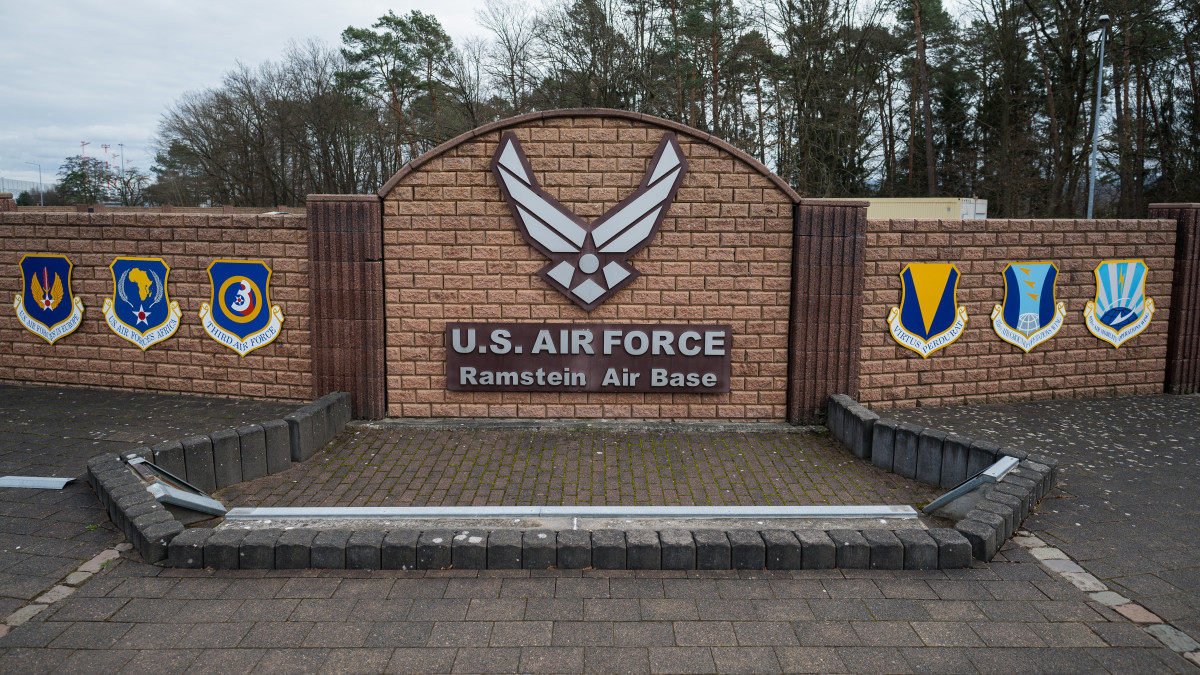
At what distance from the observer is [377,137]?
35219mm

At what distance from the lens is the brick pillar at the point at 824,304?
838 cm

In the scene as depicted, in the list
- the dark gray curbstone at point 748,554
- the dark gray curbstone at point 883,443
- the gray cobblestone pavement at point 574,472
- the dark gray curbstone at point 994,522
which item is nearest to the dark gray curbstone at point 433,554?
the gray cobblestone pavement at point 574,472

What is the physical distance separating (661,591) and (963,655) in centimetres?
166

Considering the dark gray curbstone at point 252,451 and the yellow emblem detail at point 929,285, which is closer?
the dark gray curbstone at point 252,451

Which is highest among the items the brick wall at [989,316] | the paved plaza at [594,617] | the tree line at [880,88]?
the tree line at [880,88]

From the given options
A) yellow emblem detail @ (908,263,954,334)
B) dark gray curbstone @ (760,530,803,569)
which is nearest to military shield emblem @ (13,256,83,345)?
dark gray curbstone @ (760,530,803,569)

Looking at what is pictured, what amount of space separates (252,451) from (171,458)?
2.17 ft

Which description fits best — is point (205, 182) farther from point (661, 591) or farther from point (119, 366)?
point (661, 591)

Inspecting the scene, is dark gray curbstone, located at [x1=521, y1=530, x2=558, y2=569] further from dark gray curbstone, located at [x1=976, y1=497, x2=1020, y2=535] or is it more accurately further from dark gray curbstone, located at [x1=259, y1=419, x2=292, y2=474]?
dark gray curbstone, located at [x1=259, y1=419, x2=292, y2=474]

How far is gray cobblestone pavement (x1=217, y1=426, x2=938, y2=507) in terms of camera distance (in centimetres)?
617

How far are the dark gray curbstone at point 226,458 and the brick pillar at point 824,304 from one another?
590 cm

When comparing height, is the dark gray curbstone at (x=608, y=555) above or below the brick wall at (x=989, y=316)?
below

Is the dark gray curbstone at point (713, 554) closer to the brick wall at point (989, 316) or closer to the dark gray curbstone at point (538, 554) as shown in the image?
the dark gray curbstone at point (538, 554)

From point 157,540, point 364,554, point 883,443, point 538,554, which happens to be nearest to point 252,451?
point 157,540
